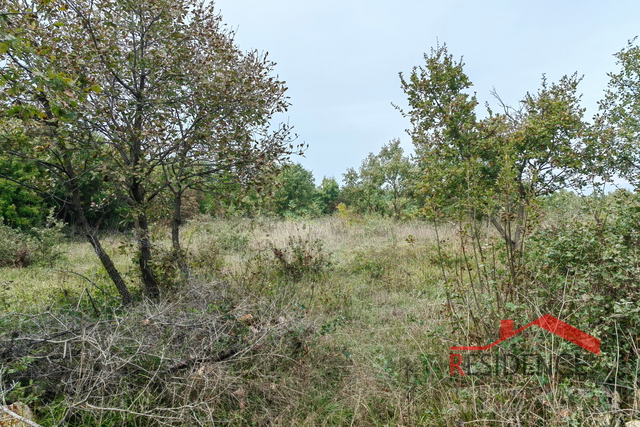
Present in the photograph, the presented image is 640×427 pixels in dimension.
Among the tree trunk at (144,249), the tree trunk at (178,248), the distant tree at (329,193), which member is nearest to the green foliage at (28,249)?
the tree trunk at (144,249)

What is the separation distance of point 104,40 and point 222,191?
2036 millimetres

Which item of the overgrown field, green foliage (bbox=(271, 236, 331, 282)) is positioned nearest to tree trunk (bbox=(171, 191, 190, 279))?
the overgrown field

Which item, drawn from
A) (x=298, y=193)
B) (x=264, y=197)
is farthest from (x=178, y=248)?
(x=298, y=193)

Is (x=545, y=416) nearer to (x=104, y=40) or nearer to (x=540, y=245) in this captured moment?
(x=540, y=245)

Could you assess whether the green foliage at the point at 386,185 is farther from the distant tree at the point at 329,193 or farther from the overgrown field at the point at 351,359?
the overgrown field at the point at 351,359

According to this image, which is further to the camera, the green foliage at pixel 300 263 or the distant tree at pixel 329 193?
the distant tree at pixel 329 193

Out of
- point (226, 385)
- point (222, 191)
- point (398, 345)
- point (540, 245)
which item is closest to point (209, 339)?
point (226, 385)

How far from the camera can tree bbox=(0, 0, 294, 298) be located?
11.4 ft

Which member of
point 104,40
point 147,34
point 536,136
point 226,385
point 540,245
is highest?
point 147,34

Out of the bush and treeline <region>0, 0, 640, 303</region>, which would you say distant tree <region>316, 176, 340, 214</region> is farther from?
the bush

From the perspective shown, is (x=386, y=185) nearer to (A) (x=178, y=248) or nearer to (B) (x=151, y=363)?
(A) (x=178, y=248)

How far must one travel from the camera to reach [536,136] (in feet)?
18.8

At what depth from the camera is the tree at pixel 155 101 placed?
347 centimetres

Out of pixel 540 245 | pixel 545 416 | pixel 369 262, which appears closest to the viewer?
pixel 545 416
